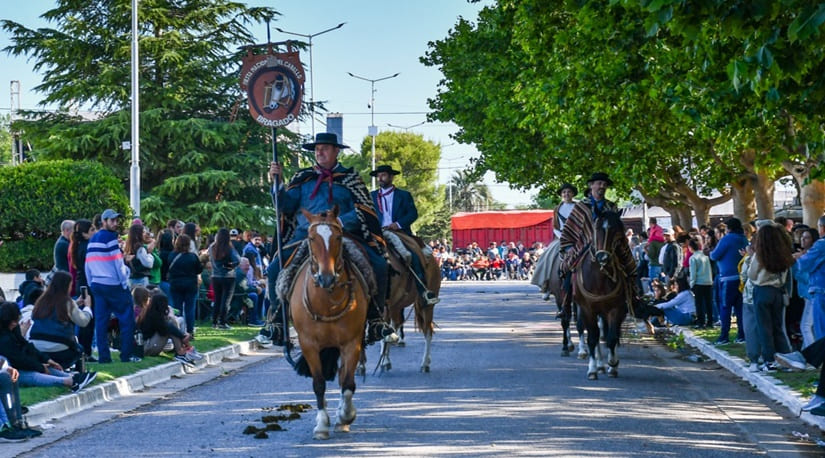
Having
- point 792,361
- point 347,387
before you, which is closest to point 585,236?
point 792,361

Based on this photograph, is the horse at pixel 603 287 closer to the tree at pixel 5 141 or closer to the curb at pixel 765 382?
the curb at pixel 765 382

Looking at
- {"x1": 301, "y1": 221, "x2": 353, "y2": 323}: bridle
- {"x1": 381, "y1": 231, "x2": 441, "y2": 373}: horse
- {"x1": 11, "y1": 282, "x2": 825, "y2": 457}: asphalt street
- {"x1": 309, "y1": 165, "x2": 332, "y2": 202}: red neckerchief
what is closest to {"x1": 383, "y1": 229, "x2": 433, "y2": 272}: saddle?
{"x1": 381, "y1": 231, "x2": 441, "y2": 373}: horse

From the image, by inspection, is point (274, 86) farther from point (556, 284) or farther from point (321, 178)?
point (556, 284)

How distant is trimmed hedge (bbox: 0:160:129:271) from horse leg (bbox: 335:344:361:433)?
80.7 feet

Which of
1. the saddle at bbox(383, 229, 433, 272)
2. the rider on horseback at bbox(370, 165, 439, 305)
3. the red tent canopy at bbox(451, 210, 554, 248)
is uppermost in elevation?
the red tent canopy at bbox(451, 210, 554, 248)

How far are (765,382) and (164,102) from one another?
35.5m

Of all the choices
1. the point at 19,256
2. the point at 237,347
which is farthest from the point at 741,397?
the point at 19,256

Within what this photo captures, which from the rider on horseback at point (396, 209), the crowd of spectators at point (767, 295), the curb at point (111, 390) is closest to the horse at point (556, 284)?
the crowd of spectators at point (767, 295)

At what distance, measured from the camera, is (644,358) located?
17.9m

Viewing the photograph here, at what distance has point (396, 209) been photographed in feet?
50.2

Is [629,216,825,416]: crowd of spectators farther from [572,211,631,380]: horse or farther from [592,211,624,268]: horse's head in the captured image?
[592,211,624,268]: horse's head

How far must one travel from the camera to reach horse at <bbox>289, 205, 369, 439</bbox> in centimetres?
986

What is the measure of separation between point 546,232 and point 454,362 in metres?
58.4

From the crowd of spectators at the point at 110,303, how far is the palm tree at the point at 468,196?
115791 mm
